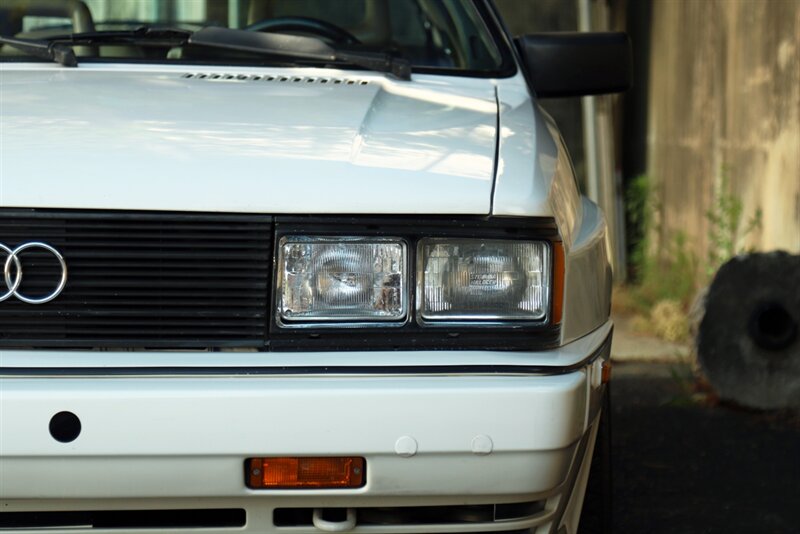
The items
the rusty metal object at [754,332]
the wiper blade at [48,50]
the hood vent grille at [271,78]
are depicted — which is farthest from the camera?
the rusty metal object at [754,332]

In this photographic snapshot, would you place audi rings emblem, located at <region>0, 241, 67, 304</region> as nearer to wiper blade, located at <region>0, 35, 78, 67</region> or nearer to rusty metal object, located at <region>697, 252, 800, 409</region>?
wiper blade, located at <region>0, 35, 78, 67</region>

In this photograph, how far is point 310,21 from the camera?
12.4 ft

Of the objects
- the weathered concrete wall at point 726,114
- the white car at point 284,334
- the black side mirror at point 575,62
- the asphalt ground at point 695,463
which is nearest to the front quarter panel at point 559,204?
the white car at point 284,334

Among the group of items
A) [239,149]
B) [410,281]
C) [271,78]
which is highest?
[271,78]

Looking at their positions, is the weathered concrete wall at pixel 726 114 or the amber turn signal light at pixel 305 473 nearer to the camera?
the amber turn signal light at pixel 305 473

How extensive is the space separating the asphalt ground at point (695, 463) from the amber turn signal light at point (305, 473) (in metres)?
1.67

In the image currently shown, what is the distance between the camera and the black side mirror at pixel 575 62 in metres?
3.51

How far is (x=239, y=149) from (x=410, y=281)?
397 mm

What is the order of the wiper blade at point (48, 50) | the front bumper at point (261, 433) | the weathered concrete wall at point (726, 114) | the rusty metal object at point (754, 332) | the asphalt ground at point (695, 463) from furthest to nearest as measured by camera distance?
1. the weathered concrete wall at point (726, 114)
2. the rusty metal object at point (754, 332)
3. the asphalt ground at point (695, 463)
4. the wiper blade at point (48, 50)
5. the front bumper at point (261, 433)

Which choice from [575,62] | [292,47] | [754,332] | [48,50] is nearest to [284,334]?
[292,47]

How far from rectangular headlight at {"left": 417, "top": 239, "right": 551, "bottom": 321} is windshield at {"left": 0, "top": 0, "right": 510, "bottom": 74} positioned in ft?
4.47

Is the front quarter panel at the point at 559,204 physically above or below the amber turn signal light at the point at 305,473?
above

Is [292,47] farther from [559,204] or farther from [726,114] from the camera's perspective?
[726,114]

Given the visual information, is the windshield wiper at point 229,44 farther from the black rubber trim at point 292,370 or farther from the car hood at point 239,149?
the black rubber trim at point 292,370
